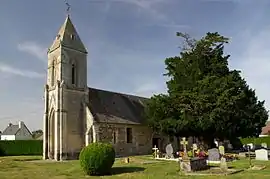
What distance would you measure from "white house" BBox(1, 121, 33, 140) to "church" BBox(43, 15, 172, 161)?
160 ft

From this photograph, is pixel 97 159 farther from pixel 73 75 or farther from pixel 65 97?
pixel 73 75

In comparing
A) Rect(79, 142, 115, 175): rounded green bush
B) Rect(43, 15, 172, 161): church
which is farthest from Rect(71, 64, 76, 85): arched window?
Rect(79, 142, 115, 175): rounded green bush

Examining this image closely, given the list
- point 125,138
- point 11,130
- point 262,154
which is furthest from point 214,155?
point 11,130

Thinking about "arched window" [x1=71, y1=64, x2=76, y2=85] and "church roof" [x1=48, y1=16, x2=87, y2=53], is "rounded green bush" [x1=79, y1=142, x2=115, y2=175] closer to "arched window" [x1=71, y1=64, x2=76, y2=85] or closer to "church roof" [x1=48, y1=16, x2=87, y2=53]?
"arched window" [x1=71, y1=64, x2=76, y2=85]

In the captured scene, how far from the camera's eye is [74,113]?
34094mm

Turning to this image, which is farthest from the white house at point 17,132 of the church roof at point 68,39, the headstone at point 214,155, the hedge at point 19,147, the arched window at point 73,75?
the headstone at point 214,155

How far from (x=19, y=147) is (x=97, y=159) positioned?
3169 cm

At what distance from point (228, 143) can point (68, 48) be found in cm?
2501

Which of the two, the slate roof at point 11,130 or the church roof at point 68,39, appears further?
the slate roof at point 11,130

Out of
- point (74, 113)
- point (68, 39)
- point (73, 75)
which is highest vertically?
point (68, 39)

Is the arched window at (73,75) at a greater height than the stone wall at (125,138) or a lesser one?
greater

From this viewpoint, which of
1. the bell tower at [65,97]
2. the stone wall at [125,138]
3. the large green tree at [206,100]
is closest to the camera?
the large green tree at [206,100]

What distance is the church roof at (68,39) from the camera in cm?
3509

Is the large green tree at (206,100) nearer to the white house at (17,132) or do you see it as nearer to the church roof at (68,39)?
the church roof at (68,39)
